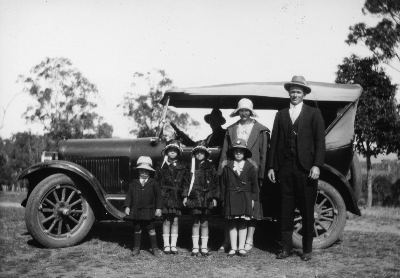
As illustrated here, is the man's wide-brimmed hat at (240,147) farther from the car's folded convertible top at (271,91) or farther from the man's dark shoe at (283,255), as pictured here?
the man's dark shoe at (283,255)

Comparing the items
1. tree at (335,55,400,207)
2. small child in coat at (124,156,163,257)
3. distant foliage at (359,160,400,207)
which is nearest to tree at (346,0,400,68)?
tree at (335,55,400,207)

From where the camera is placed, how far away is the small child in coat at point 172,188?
4.96 m

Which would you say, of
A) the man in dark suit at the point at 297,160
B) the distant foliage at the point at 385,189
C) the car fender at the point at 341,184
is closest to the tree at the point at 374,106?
the distant foliage at the point at 385,189

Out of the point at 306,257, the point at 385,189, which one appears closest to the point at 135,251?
the point at 306,257

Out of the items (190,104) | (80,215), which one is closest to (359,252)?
(190,104)

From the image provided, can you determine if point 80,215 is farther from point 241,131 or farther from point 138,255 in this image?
point 241,131

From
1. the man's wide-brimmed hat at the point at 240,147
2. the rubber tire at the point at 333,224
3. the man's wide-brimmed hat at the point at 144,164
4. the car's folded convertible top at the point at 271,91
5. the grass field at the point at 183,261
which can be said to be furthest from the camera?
the car's folded convertible top at the point at 271,91

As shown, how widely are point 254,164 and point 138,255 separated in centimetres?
171

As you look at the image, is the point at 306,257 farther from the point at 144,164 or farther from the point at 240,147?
the point at 144,164

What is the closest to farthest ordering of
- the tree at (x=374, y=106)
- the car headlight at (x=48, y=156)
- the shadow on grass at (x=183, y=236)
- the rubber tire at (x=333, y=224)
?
the rubber tire at (x=333, y=224)
the shadow on grass at (x=183, y=236)
the car headlight at (x=48, y=156)
the tree at (x=374, y=106)

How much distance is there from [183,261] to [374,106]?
37.7ft

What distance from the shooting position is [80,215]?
5715 millimetres

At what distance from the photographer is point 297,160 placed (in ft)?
15.3

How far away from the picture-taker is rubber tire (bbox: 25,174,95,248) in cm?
512
